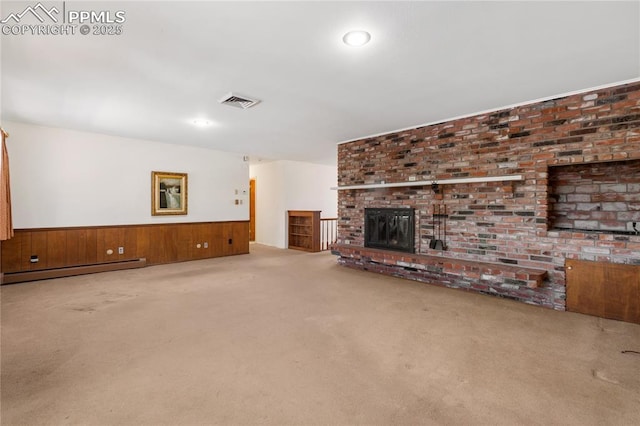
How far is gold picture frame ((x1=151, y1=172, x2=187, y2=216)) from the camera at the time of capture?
19.3ft

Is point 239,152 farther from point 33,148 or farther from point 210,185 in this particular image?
point 33,148

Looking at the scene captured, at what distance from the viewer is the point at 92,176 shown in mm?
5238

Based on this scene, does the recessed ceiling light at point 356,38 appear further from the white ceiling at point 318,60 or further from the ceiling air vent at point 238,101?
the ceiling air vent at point 238,101

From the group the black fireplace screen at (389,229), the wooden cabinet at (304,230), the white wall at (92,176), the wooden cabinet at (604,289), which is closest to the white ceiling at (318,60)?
the white wall at (92,176)

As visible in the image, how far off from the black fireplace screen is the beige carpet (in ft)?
3.58

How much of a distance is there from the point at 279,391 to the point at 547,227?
3430mm

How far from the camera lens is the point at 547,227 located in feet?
11.5

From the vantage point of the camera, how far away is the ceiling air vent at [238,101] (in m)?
3.42

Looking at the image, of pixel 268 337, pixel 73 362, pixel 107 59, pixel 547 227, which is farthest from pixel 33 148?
pixel 547 227

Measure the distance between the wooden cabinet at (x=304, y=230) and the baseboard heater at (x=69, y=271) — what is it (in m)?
3.65

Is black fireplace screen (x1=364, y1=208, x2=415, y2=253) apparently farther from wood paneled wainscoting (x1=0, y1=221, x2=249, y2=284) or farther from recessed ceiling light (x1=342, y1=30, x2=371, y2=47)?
wood paneled wainscoting (x1=0, y1=221, x2=249, y2=284)

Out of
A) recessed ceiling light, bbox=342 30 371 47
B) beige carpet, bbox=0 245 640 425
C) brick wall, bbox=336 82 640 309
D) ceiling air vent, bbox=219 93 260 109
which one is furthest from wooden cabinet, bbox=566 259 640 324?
ceiling air vent, bbox=219 93 260 109

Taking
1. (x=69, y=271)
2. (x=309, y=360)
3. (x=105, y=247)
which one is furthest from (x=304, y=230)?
(x=309, y=360)

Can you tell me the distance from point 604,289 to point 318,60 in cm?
363
